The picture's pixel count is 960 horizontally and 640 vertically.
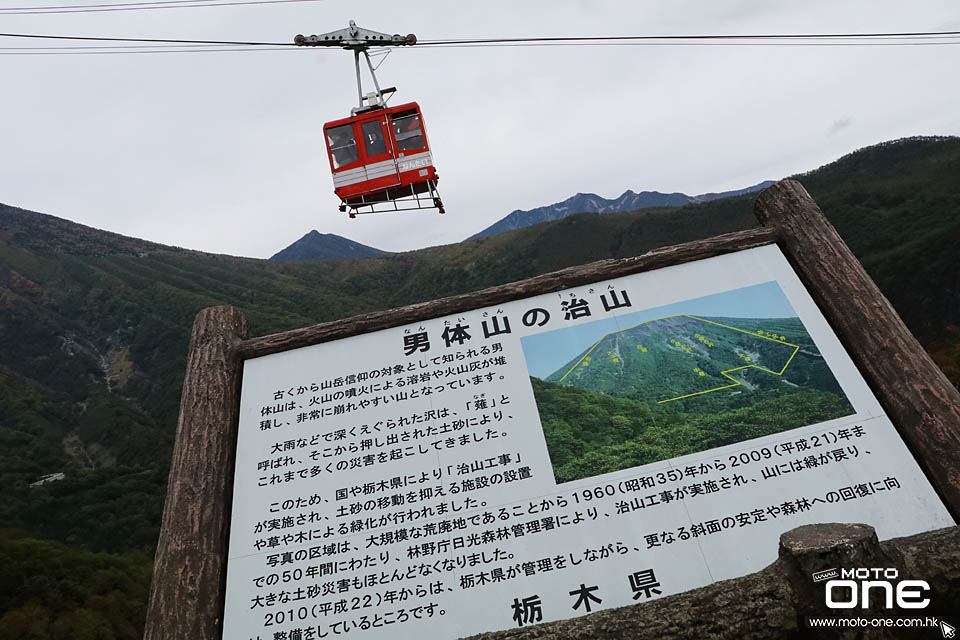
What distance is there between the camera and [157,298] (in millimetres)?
45438

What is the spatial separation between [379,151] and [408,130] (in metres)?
0.53

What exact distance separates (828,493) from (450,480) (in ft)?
5.70

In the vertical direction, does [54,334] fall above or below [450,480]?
above

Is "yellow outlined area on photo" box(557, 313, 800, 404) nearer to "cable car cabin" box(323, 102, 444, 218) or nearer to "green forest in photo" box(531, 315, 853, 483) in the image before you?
"green forest in photo" box(531, 315, 853, 483)

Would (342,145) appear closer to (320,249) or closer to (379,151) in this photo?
(379,151)

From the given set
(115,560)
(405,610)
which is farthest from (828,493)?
(115,560)

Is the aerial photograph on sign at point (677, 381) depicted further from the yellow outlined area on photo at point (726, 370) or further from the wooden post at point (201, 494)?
the wooden post at point (201, 494)

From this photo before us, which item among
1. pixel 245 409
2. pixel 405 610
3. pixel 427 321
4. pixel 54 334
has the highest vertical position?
pixel 54 334

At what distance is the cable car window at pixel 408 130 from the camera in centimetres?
827

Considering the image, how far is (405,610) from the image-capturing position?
255cm

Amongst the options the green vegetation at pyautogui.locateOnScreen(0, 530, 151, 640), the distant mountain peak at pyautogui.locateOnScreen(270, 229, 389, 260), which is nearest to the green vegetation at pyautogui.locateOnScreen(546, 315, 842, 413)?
the green vegetation at pyautogui.locateOnScreen(0, 530, 151, 640)

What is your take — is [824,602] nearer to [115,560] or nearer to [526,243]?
[115,560]

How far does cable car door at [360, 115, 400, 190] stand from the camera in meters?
8.29

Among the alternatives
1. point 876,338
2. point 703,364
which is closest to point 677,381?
point 703,364
